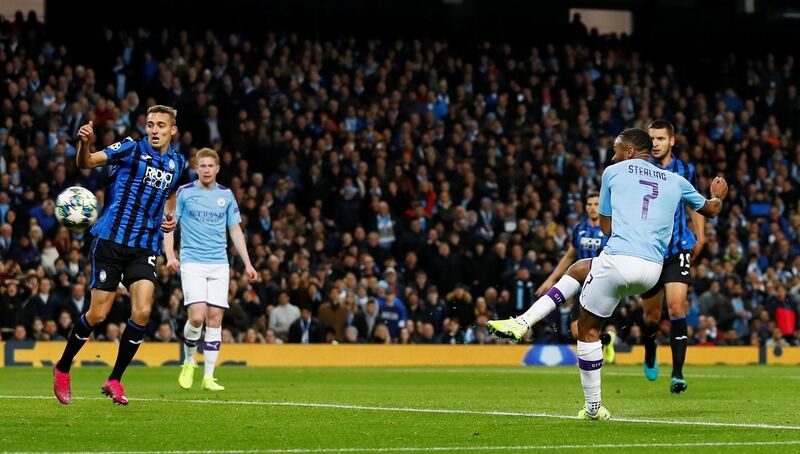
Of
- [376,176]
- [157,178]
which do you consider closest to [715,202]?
[157,178]

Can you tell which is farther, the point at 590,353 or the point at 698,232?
the point at 698,232

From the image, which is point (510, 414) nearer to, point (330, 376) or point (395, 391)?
point (395, 391)

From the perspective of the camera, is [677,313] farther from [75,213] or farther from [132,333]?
[75,213]

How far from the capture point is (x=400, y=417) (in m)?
10.7

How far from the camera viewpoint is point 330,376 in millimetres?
19359

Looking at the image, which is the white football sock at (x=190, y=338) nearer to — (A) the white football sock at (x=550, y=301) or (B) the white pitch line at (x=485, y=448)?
(A) the white football sock at (x=550, y=301)

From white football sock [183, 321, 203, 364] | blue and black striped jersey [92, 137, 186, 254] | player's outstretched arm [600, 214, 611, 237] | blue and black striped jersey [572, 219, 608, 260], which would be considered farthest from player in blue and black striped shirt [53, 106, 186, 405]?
blue and black striped jersey [572, 219, 608, 260]

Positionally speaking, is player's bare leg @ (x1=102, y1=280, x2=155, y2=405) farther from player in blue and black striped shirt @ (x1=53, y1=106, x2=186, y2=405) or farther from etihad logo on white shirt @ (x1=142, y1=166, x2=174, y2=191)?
etihad logo on white shirt @ (x1=142, y1=166, x2=174, y2=191)

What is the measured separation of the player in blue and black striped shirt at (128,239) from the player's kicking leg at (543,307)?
348 cm

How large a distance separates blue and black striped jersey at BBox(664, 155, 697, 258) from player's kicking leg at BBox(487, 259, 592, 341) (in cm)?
284

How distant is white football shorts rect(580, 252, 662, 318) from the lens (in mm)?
9750

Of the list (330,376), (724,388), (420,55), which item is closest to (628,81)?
(420,55)

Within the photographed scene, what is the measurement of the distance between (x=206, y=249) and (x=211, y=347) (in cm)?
109

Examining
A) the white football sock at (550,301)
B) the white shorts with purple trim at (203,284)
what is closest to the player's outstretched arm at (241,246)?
the white shorts with purple trim at (203,284)
